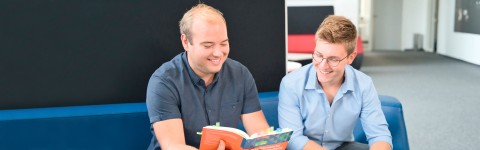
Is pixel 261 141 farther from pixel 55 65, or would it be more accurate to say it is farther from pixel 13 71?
pixel 13 71

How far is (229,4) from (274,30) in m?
0.33

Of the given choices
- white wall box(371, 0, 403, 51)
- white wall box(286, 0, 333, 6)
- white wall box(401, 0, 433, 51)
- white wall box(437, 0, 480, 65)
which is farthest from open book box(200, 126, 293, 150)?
white wall box(371, 0, 403, 51)

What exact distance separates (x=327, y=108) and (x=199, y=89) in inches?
25.6

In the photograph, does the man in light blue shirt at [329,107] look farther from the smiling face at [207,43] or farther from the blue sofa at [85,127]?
the smiling face at [207,43]

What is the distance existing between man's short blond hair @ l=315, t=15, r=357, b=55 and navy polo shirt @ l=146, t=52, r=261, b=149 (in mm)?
429

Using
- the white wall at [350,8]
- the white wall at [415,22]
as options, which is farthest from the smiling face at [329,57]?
the white wall at [415,22]

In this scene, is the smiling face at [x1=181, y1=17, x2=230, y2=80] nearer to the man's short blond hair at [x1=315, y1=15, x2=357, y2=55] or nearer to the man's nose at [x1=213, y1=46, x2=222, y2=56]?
the man's nose at [x1=213, y1=46, x2=222, y2=56]

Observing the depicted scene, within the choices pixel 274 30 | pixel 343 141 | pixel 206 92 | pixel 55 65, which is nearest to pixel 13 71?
pixel 55 65

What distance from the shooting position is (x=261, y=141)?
66.4 inches

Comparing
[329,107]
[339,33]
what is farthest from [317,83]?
[339,33]

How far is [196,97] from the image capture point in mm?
2004

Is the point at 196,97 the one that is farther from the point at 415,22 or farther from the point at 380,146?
the point at 415,22

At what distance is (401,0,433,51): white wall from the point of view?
41.2 ft

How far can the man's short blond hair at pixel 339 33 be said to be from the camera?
2.00 metres
